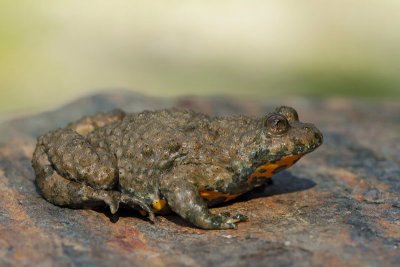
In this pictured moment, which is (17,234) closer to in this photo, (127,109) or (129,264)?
(129,264)

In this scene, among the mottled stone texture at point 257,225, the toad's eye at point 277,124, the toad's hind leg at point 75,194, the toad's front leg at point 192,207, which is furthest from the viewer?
the toad's eye at point 277,124

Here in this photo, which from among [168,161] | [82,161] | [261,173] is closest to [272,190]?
[261,173]

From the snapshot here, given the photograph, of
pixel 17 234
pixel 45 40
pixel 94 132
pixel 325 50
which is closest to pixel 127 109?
pixel 94 132

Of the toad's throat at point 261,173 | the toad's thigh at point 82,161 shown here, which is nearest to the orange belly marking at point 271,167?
the toad's throat at point 261,173

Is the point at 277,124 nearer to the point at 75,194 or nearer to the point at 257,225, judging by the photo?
the point at 257,225

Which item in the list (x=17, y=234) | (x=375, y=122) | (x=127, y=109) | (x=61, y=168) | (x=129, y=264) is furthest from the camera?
(x=375, y=122)

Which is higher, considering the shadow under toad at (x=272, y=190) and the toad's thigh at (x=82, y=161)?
the toad's thigh at (x=82, y=161)

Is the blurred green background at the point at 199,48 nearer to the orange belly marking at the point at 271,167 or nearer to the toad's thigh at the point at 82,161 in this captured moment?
the toad's thigh at the point at 82,161
